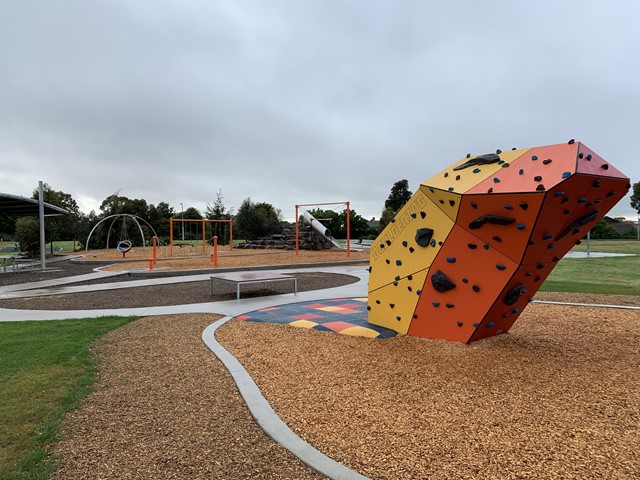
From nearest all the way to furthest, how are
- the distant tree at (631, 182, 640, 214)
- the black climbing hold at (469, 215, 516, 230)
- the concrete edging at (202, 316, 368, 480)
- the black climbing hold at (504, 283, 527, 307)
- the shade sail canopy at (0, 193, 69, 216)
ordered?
1. the concrete edging at (202, 316, 368, 480)
2. the black climbing hold at (469, 215, 516, 230)
3. the black climbing hold at (504, 283, 527, 307)
4. the shade sail canopy at (0, 193, 69, 216)
5. the distant tree at (631, 182, 640, 214)

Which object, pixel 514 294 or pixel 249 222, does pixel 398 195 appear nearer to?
pixel 249 222

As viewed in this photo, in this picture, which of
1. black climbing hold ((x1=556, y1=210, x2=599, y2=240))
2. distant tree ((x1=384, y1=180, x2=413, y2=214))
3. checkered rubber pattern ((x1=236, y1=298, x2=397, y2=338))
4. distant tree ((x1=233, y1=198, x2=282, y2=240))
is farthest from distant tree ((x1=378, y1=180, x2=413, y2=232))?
black climbing hold ((x1=556, y1=210, x2=599, y2=240))

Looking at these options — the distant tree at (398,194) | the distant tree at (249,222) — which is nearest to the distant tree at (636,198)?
the distant tree at (398,194)

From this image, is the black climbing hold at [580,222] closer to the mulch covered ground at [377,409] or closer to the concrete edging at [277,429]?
the mulch covered ground at [377,409]

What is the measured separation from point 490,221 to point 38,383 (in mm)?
5034

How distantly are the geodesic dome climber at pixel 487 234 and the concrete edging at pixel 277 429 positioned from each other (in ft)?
Result: 8.31

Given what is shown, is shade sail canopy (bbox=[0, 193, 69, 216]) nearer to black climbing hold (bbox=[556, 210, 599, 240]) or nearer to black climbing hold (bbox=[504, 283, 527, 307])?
black climbing hold (bbox=[504, 283, 527, 307])

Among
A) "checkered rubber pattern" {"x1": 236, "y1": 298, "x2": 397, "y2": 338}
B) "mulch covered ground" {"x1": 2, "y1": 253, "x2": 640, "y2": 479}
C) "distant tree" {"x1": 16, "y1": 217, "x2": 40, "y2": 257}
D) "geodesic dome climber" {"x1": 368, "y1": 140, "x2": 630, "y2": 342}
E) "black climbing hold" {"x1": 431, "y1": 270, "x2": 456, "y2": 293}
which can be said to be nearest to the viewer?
"mulch covered ground" {"x1": 2, "y1": 253, "x2": 640, "y2": 479}

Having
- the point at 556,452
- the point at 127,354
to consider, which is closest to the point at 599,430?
the point at 556,452

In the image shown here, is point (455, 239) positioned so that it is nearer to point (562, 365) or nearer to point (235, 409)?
point (562, 365)

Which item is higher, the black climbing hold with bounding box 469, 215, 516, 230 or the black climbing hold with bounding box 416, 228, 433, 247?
the black climbing hold with bounding box 469, 215, 516, 230

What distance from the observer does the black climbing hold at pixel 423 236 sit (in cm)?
536

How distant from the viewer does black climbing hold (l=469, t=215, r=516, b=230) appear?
14.4 ft

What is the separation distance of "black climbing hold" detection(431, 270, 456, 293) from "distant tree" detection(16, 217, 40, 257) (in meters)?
29.1
